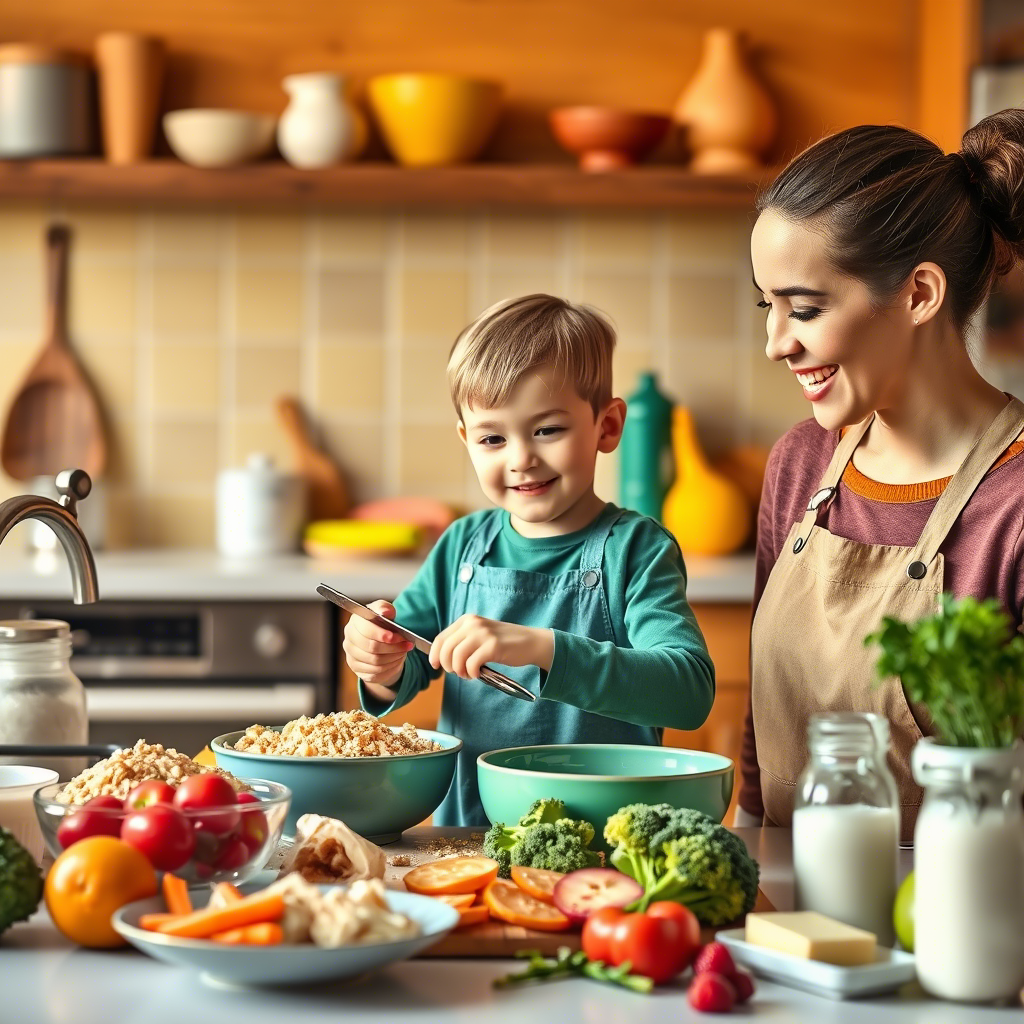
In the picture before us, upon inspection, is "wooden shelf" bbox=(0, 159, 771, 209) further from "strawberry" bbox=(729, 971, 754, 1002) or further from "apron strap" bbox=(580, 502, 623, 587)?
"strawberry" bbox=(729, 971, 754, 1002)

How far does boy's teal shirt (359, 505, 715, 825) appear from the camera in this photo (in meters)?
1.30

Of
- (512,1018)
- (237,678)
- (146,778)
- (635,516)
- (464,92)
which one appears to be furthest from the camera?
(464,92)

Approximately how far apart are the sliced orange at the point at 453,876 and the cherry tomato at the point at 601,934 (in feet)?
0.40

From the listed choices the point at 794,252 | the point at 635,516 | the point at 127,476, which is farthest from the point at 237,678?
the point at 794,252

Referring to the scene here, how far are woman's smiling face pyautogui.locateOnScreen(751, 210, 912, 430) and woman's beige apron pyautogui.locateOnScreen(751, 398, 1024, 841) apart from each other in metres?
0.14

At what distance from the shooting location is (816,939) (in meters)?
0.83

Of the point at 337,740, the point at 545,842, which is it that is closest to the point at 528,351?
the point at 337,740

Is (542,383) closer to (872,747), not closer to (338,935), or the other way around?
(872,747)

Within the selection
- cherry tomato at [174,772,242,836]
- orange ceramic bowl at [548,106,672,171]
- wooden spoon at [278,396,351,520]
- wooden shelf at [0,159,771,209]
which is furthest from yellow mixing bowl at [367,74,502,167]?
cherry tomato at [174,772,242,836]

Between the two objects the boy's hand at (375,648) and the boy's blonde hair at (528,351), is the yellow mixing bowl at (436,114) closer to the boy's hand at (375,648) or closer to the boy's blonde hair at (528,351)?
the boy's blonde hair at (528,351)

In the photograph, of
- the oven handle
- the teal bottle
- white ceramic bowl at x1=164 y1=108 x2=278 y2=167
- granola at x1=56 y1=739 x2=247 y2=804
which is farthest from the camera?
the teal bottle

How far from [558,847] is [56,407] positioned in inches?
99.0

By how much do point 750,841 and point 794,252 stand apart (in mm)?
601

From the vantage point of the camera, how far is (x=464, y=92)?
3.00 meters
